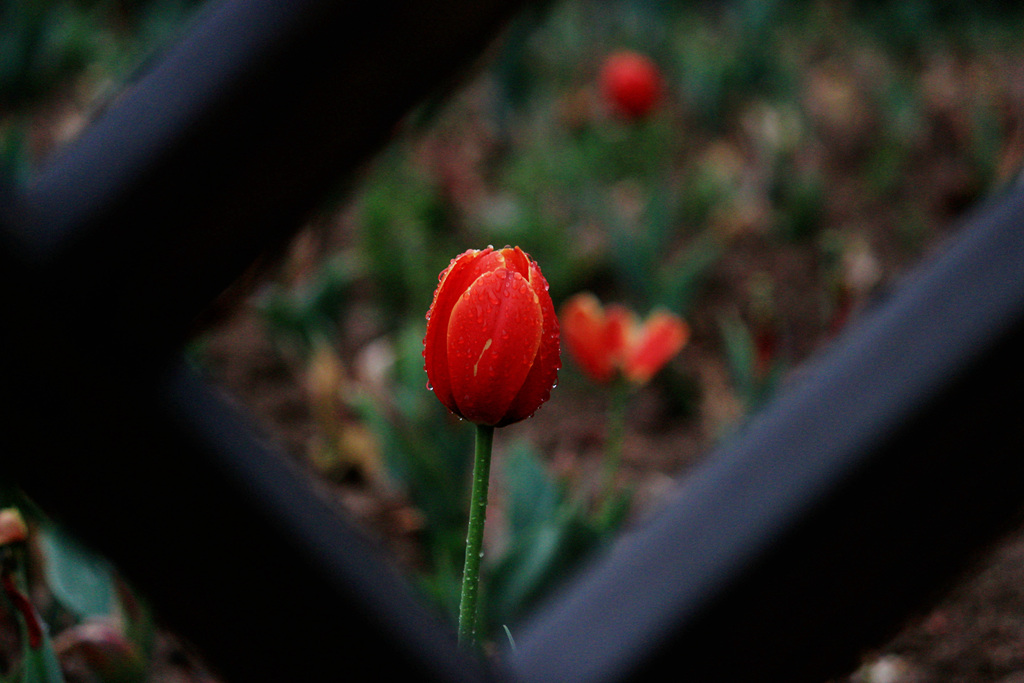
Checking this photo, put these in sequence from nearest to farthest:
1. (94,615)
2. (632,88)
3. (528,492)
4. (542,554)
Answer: (94,615) < (542,554) < (528,492) < (632,88)

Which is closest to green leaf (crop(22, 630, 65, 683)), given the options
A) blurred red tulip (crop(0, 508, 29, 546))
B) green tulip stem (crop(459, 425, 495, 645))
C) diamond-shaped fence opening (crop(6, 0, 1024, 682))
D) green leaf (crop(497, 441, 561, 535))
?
blurred red tulip (crop(0, 508, 29, 546))

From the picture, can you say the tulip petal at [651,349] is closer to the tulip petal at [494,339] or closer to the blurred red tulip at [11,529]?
the tulip petal at [494,339]

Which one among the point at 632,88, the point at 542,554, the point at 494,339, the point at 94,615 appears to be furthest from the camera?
the point at 632,88

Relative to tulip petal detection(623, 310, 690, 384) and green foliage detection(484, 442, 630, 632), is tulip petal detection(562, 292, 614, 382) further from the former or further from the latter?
green foliage detection(484, 442, 630, 632)

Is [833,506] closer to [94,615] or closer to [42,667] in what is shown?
[42,667]

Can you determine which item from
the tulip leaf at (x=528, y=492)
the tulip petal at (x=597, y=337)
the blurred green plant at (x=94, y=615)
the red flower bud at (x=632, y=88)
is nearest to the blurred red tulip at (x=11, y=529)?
the blurred green plant at (x=94, y=615)

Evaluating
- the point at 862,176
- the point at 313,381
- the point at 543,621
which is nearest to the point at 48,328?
the point at 543,621

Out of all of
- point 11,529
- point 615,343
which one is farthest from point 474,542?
point 615,343
